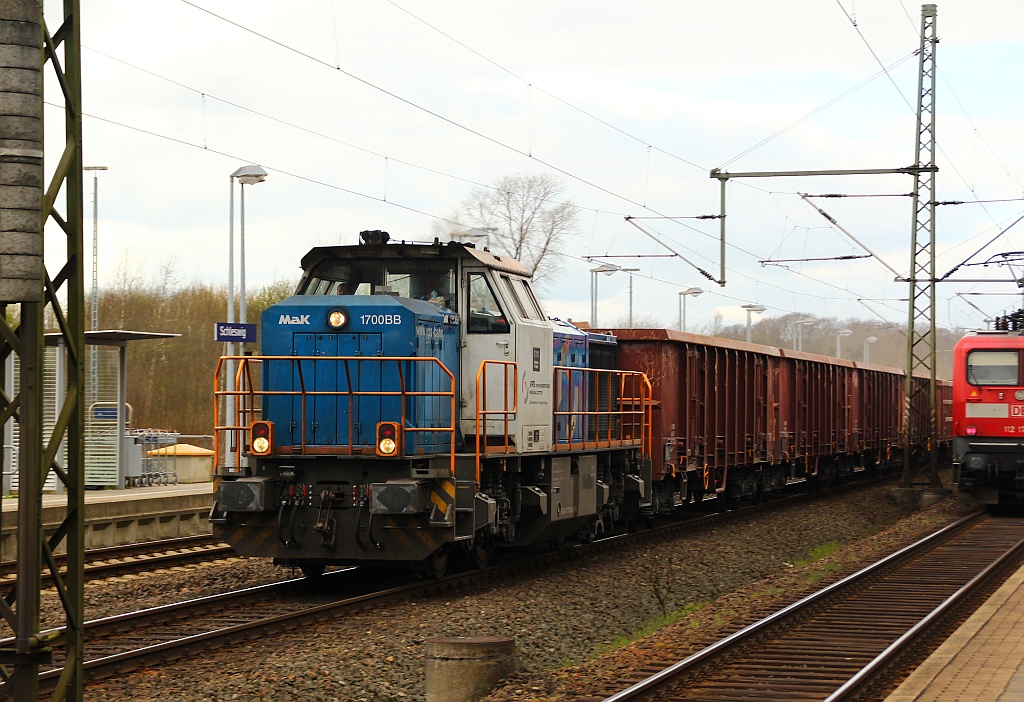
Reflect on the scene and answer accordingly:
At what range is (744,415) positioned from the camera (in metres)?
23.3

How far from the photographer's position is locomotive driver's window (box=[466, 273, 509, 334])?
13.2m

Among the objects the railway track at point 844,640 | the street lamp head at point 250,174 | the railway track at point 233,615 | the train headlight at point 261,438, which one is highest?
the street lamp head at point 250,174

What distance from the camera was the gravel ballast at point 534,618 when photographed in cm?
877

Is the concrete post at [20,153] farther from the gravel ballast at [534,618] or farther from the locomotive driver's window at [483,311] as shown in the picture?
the locomotive driver's window at [483,311]

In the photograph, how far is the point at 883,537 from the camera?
19.6m

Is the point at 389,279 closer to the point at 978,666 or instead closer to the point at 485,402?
the point at 485,402

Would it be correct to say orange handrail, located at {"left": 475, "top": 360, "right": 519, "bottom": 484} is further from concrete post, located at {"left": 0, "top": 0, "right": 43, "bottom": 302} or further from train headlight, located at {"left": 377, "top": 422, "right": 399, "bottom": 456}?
concrete post, located at {"left": 0, "top": 0, "right": 43, "bottom": 302}

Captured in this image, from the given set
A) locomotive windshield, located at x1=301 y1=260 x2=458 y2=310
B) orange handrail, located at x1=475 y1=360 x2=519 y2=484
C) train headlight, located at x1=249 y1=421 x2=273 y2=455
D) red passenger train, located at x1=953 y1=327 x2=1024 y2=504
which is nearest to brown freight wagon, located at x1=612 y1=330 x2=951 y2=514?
red passenger train, located at x1=953 y1=327 x2=1024 y2=504

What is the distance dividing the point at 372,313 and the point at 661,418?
25.9 ft

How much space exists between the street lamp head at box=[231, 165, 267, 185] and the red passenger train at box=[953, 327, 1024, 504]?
47.0ft

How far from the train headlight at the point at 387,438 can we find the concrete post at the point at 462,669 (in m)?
3.11

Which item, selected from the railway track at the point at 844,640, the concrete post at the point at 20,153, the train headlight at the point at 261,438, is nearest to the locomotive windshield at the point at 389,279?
the train headlight at the point at 261,438

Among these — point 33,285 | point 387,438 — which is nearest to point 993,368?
point 387,438

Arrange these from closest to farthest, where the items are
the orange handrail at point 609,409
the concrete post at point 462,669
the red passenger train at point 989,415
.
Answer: the concrete post at point 462,669 < the orange handrail at point 609,409 < the red passenger train at point 989,415
